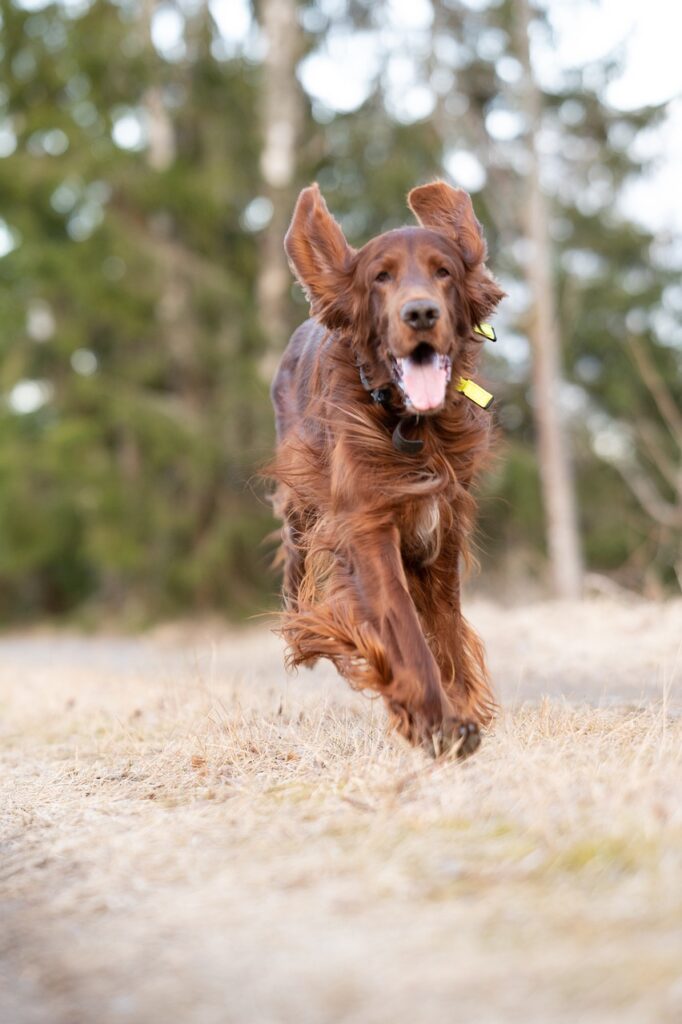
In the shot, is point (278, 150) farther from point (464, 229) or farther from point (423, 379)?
point (423, 379)

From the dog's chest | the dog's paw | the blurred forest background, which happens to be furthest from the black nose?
the blurred forest background

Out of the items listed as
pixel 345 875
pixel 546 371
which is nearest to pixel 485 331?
pixel 345 875

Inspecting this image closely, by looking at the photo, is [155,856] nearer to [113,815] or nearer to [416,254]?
[113,815]

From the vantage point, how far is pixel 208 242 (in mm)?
12836

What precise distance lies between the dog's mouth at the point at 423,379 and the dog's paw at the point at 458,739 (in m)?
0.89

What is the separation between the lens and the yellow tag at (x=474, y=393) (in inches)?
138

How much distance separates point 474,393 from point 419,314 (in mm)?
466

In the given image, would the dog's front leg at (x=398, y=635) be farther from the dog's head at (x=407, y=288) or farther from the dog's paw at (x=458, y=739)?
the dog's head at (x=407, y=288)

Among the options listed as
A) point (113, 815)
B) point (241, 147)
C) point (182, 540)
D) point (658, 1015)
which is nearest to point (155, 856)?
point (113, 815)

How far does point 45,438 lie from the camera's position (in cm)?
1178

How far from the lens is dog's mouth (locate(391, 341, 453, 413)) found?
326cm

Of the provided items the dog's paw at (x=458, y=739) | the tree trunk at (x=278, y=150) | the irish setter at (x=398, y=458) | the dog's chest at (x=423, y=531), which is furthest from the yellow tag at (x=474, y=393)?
the tree trunk at (x=278, y=150)

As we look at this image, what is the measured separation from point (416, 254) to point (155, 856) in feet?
5.91

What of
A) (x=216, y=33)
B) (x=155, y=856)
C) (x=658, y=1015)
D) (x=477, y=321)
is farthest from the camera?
(x=216, y=33)
